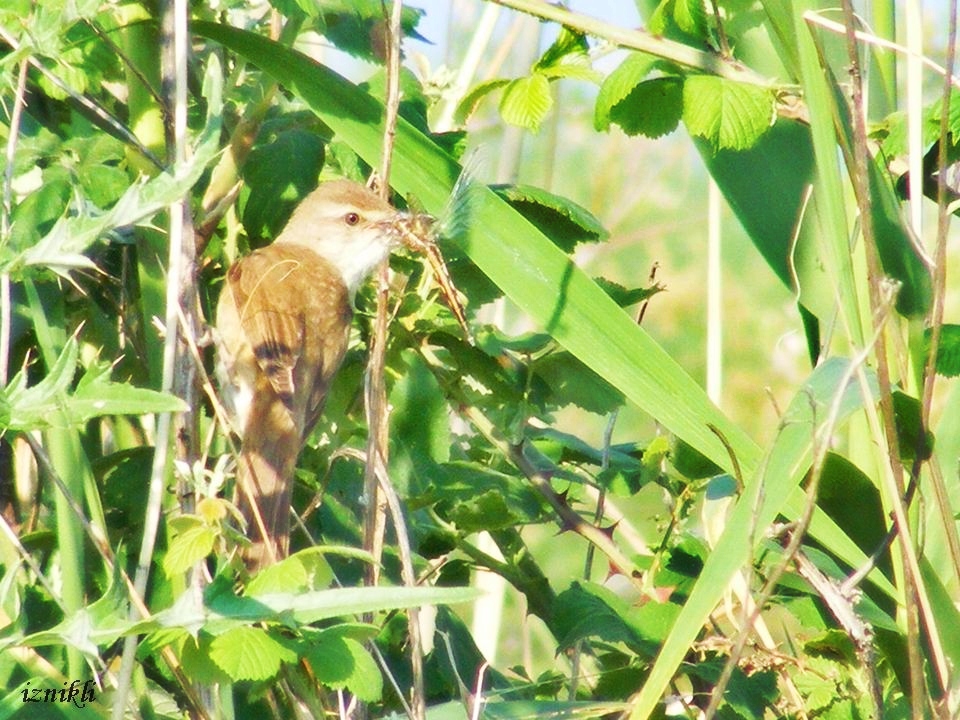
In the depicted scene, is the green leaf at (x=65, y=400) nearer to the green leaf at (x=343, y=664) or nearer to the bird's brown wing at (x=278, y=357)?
the green leaf at (x=343, y=664)

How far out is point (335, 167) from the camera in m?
2.37

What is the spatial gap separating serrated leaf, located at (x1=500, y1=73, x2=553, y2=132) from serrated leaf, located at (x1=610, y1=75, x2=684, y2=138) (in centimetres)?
12

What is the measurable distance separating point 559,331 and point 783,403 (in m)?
3.33

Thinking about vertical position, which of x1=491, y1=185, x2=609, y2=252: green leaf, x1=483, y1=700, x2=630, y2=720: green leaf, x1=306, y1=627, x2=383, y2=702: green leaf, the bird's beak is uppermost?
x1=491, y1=185, x2=609, y2=252: green leaf

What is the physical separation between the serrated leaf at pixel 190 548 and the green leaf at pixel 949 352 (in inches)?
46.2

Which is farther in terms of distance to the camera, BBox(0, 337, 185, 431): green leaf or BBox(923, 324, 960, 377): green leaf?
BBox(923, 324, 960, 377): green leaf

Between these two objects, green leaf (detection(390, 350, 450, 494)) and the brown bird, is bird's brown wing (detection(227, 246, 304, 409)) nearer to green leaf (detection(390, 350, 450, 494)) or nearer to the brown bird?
the brown bird

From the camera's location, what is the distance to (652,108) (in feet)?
6.57

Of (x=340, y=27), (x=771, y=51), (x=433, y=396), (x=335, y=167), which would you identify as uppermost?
(x=771, y=51)

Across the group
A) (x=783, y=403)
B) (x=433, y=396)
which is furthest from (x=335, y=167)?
(x=783, y=403)

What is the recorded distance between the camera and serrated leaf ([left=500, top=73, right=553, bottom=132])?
202 centimetres

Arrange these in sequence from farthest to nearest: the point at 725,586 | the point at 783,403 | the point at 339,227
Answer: the point at 783,403
the point at 339,227
the point at 725,586

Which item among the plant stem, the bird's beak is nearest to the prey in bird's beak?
the bird's beak

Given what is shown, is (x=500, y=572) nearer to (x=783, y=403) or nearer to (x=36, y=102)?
(x=36, y=102)
